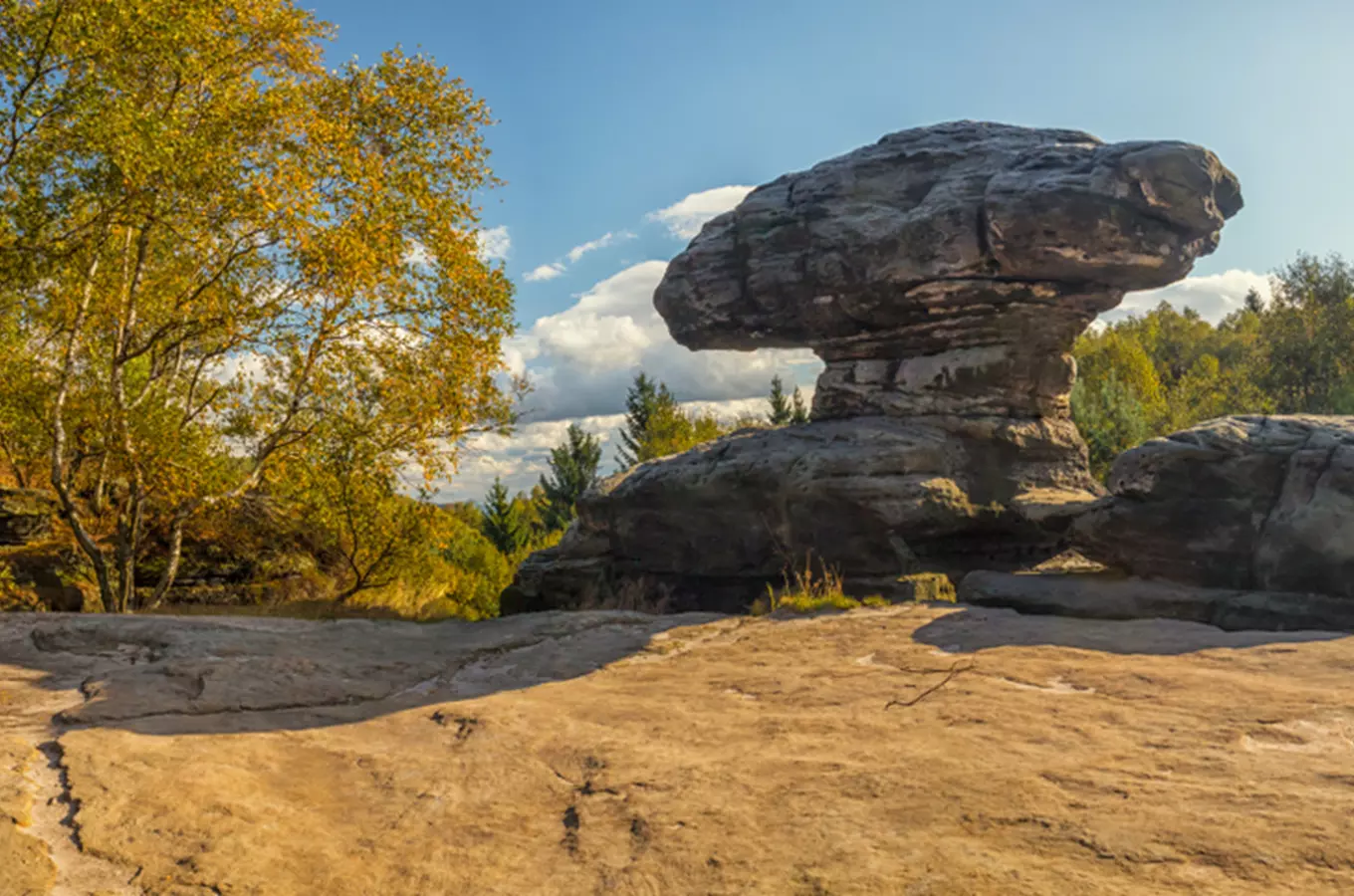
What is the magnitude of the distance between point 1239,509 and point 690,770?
30.1 ft

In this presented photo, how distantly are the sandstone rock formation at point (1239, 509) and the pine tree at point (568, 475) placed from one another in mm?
32932

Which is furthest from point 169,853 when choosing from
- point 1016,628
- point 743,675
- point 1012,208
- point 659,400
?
point 659,400

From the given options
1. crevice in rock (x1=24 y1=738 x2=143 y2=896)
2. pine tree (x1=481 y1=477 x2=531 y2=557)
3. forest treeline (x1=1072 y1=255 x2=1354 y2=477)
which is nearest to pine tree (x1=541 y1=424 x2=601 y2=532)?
pine tree (x1=481 y1=477 x2=531 y2=557)

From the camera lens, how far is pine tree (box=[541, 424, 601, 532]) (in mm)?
43094

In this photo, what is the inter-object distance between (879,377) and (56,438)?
1426cm

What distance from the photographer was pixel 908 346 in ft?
53.3

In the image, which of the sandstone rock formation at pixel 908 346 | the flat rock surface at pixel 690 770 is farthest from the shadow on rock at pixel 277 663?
the sandstone rock formation at pixel 908 346

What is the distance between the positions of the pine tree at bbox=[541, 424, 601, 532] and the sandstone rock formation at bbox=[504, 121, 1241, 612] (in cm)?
2582

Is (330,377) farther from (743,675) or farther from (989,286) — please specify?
(989,286)

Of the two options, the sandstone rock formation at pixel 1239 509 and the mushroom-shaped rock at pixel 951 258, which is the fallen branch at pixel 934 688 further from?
the mushroom-shaped rock at pixel 951 258

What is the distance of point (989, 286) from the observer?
49.0 ft

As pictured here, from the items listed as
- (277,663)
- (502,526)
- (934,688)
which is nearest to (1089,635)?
(934,688)

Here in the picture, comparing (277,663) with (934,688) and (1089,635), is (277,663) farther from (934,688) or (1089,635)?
(1089,635)

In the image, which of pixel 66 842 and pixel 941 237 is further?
pixel 941 237
